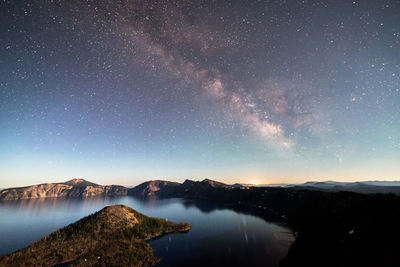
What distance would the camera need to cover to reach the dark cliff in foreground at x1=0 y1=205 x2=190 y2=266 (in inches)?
3458

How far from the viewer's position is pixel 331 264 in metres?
53.6

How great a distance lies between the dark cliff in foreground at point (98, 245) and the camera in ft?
288

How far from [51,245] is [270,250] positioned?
135971mm

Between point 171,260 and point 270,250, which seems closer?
point 171,260

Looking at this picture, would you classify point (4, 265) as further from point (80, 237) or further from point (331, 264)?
point (331, 264)

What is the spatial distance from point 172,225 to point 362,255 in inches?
5713

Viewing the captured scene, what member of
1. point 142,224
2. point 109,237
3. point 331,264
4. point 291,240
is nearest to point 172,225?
point 142,224

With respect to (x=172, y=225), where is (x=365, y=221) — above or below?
above

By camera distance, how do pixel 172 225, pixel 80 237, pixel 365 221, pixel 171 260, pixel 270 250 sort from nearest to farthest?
pixel 365 221, pixel 171 260, pixel 270 250, pixel 80 237, pixel 172 225

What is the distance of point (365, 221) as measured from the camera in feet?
209

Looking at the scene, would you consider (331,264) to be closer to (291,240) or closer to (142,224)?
(291,240)

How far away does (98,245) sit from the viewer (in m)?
105

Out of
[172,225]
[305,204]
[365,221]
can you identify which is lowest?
[172,225]

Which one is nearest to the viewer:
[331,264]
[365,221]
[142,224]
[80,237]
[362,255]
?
[362,255]
